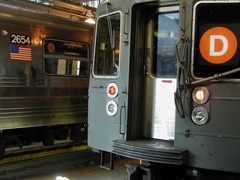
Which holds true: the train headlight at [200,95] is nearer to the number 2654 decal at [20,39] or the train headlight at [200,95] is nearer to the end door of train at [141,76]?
the end door of train at [141,76]

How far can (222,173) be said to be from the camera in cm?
393

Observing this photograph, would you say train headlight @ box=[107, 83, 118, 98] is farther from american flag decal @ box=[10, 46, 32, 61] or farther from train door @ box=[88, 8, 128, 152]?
american flag decal @ box=[10, 46, 32, 61]

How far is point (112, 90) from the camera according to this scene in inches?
187

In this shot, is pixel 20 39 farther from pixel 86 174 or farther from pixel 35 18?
pixel 86 174

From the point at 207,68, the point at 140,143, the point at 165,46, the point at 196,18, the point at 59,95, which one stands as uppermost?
the point at 196,18

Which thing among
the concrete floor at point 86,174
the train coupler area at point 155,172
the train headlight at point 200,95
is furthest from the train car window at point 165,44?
the concrete floor at point 86,174

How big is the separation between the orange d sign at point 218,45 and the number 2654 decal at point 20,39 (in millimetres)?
4174

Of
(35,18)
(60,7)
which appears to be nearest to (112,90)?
(35,18)

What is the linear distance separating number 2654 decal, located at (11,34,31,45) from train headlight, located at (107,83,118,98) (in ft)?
9.40

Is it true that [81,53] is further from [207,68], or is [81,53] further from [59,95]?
[207,68]

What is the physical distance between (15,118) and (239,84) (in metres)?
4.66

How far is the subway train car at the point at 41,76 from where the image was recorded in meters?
6.56

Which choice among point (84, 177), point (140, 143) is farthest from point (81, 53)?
point (140, 143)

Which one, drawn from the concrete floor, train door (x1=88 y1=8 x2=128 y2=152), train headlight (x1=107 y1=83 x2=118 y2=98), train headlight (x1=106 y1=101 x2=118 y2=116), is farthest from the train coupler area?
the concrete floor
